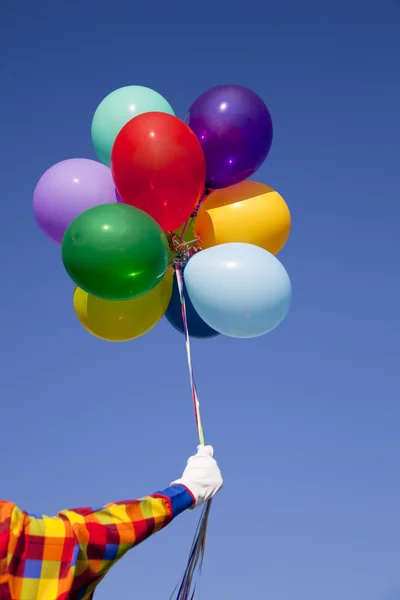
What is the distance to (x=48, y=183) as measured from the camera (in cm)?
508

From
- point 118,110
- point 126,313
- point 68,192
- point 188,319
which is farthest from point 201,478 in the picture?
point 118,110

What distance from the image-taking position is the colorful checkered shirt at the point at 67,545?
2697 mm

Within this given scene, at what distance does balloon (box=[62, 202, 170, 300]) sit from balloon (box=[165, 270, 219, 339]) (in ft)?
2.67

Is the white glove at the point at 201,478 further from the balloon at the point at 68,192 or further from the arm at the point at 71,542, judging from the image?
the balloon at the point at 68,192

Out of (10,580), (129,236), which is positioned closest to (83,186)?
(129,236)

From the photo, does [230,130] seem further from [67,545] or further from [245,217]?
[67,545]

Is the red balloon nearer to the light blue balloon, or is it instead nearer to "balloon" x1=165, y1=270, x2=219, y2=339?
the light blue balloon

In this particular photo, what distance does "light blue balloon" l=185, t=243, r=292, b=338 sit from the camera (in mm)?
4262

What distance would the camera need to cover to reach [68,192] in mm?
4953

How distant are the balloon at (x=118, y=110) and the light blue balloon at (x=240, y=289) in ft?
4.15

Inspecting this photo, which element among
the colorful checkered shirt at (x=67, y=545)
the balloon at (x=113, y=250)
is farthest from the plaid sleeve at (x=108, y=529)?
the balloon at (x=113, y=250)

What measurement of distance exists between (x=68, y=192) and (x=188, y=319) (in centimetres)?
115

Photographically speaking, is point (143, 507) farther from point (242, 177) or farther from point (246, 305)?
point (242, 177)

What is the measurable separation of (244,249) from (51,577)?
2.23 m
